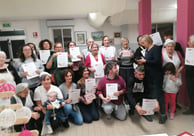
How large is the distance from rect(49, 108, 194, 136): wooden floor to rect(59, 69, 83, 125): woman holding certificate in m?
0.11

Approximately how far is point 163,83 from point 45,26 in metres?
5.39

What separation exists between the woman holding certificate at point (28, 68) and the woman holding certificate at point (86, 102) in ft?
2.19

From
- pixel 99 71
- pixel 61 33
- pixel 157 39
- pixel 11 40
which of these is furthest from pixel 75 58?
pixel 11 40

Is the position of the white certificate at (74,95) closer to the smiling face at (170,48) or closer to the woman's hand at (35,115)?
the woman's hand at (35,115)

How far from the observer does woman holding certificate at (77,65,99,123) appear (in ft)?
7.84

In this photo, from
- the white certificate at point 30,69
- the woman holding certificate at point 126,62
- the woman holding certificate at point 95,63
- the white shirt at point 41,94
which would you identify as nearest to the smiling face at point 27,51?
the white certificate at point 30,69

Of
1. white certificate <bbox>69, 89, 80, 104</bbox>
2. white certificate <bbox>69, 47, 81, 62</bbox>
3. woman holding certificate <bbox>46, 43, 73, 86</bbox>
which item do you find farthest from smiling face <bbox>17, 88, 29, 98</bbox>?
white certificate <bbox>69, 47, 81, 62</bbox>

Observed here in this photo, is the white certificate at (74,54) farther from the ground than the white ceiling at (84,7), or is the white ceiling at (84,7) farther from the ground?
the white ceiling at (84,7)

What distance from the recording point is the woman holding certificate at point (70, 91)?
2.29 m

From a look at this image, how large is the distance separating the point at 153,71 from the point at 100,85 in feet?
2.79

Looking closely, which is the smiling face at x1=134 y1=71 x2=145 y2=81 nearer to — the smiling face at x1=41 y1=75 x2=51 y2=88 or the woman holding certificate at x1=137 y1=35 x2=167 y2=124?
the woman holding certificate at x1=137 y1=35 x2=167 y2=124

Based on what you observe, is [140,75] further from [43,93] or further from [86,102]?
[43,93]

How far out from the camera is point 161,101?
229 centimetres

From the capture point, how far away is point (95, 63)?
266cm
